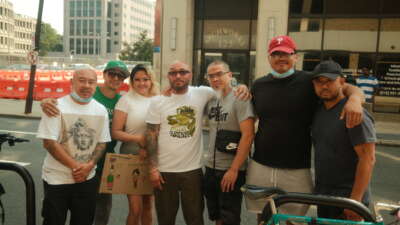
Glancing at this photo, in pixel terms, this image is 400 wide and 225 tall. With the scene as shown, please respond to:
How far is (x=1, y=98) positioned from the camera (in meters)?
18.5

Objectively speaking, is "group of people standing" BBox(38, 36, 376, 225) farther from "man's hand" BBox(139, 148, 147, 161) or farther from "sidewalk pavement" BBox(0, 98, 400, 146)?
"sidewalk pavement" BBox(0, 98, 400, 146)

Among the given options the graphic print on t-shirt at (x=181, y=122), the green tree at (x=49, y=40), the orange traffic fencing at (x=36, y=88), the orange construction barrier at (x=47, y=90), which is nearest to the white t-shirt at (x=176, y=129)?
the graphic print on t-shirt at (x=181, y=122)

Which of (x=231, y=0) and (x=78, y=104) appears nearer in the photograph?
(x=78, y=104)

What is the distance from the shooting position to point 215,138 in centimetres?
314

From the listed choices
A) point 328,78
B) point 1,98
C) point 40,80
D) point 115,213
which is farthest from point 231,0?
point 328,78

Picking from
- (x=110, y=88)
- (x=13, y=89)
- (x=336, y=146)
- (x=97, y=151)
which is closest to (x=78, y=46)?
(x=13, y=89)

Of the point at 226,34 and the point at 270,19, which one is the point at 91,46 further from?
the point at 270,19

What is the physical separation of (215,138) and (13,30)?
13991 cm

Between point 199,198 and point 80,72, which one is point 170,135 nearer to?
point 199,198

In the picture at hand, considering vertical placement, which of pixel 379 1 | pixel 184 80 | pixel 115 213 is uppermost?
pixel 379 1

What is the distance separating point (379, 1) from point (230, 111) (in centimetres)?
1497

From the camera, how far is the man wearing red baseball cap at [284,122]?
2754 millimetres

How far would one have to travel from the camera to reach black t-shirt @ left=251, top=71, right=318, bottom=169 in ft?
9.01

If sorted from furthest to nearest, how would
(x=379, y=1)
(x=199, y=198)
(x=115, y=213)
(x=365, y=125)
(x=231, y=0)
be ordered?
1. (x=231, y=0)
2. (x=379, y=1)
3. (x=115, y=213)
4. (x=199, y=198)
5. (x=365, y=125)
